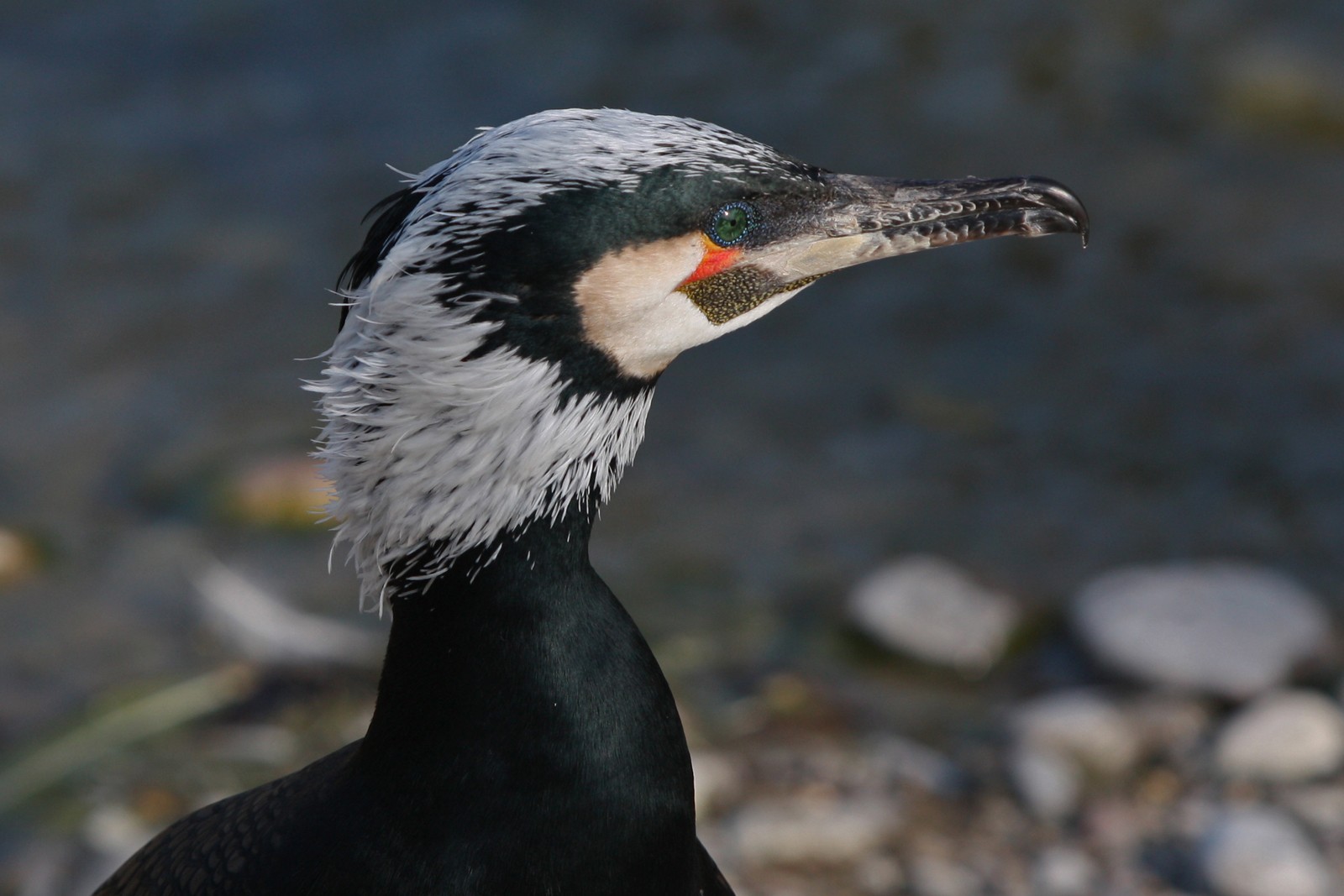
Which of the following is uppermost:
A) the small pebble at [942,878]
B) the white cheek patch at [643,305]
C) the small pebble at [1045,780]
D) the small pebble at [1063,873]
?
the white cheek patch at [643,305]

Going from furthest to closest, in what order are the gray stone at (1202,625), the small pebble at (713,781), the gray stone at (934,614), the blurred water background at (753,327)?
the blurred water background at (753,327) < the gray stone at (934,614) < the gray stone at (1202,625) < the small pebble at (713,781)

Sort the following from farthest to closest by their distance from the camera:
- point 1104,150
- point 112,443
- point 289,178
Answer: point 289,178 < point 1104,150 < point 112,443

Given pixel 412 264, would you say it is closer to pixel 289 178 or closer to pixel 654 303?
pixel 654 303

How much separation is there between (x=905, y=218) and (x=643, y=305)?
70cm

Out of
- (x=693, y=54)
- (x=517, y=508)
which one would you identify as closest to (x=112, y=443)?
(x=693, y=54)

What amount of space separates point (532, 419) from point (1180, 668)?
370 centimetres

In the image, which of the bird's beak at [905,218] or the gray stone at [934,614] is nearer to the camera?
the bird's beak at [905,218]

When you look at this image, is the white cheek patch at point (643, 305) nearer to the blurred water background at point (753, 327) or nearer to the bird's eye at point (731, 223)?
the bird's eye at point (731, 223)

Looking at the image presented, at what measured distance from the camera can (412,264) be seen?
2.67 metres

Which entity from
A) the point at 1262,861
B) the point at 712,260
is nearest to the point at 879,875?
the point at 1262,861

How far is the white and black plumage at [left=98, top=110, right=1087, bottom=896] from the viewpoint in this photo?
2.66m

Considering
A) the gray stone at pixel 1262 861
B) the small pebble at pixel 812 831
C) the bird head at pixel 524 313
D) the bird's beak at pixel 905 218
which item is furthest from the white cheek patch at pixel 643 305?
the gray stone at pixel 1262 861

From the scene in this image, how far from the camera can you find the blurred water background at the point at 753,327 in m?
6.72

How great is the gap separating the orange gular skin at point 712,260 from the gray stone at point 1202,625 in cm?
338
